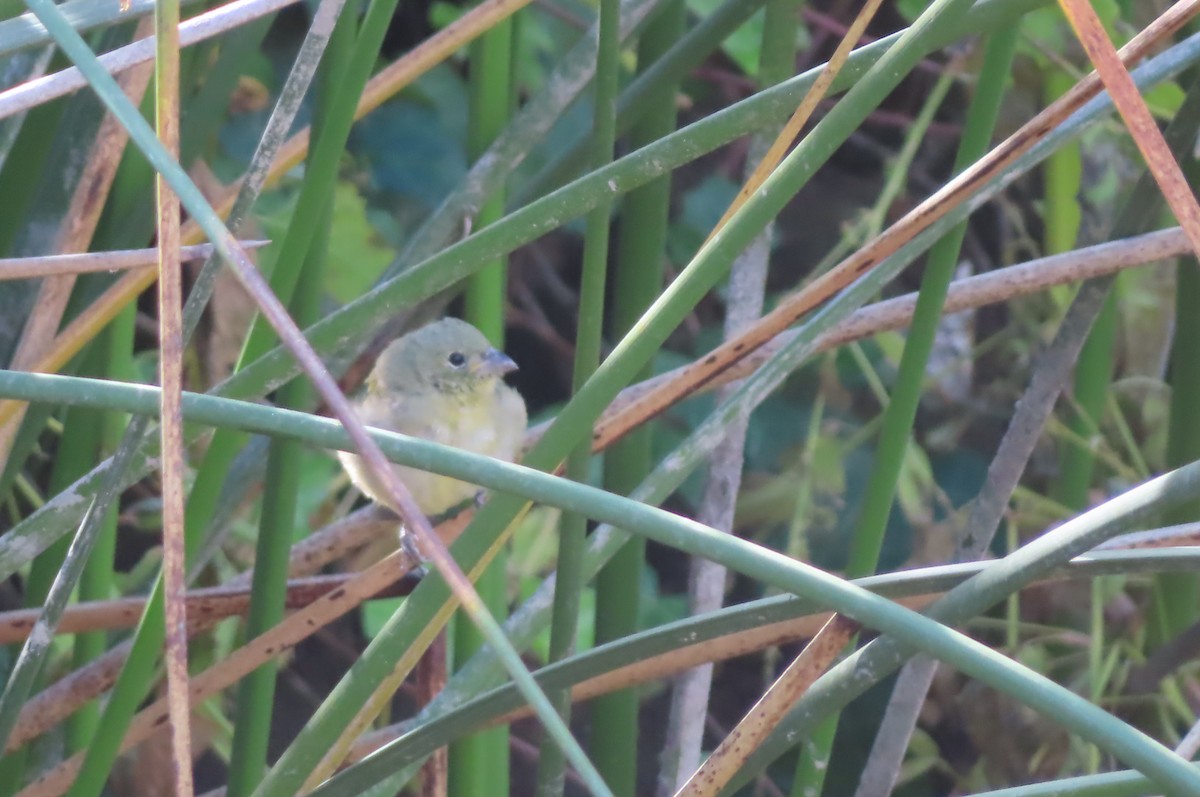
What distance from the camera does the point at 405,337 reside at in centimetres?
189

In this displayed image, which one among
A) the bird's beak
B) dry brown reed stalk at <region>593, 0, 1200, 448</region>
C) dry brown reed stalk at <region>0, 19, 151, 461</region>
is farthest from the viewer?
the bird's beak

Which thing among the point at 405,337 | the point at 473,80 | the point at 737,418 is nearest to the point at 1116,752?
the point at 737,418

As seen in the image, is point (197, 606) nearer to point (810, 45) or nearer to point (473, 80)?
point (473, 80)

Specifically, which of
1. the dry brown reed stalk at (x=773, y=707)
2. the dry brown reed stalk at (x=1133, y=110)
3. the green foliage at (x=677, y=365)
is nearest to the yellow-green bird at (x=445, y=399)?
the green foliage at (x=677, y=365)

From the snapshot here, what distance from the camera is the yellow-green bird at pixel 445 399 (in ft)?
5.65

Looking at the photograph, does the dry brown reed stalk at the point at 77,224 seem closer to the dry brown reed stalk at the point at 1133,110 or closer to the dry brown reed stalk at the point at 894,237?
the dry brown reed stalk at the point at 894,237

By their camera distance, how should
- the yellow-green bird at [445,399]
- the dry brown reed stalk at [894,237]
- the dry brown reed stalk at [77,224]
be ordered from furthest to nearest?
1. the yellow-green bird at [445,399]
2. the dry brown reed stalk at [77,224]
3. the dry brown reed stalk at [894,237]

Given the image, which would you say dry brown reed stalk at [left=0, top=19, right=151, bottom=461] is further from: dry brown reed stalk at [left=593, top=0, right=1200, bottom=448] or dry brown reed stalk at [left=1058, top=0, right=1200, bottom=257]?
dry brown reed stalk at [left=1058, top=0, right=1200, bottom=257]

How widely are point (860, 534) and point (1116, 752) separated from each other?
1.85ft

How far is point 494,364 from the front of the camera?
1.67 m

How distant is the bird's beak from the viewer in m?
1.61

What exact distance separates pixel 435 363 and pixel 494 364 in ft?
0.69

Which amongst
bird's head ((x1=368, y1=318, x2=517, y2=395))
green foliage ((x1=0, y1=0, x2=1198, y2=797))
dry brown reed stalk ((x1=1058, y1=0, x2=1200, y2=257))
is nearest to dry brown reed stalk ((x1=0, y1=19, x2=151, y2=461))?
green foliage ((x1=0, y1=0, x2=1198, y2=797))

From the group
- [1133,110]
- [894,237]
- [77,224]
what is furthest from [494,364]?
[1133,110]
